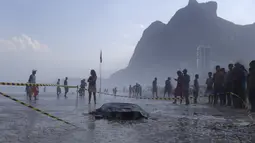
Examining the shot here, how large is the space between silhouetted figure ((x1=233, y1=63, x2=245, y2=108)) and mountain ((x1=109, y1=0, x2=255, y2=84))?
131662 mm

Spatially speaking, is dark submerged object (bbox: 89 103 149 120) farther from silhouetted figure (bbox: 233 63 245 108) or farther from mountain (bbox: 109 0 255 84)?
mountain (bbox: 109 0 255 84)

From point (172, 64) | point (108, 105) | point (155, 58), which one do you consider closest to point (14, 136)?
point (108, 105)

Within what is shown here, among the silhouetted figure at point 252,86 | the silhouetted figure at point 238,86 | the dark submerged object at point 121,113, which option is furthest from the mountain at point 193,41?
the dark submerged object at point 121,113

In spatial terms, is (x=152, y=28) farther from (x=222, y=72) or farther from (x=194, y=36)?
(x=222, y=72)

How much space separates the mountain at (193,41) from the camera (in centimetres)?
14588

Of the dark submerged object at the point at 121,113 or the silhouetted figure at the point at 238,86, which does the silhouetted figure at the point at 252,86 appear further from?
the dark submerged object at the point at 121,113

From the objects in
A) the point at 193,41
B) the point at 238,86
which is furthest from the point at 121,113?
the point at 193,41

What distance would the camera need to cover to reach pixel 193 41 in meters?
150

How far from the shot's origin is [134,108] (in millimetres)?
7781

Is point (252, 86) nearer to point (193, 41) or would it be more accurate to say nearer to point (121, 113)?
point (121, 113)

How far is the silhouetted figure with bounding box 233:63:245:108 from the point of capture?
12.2m

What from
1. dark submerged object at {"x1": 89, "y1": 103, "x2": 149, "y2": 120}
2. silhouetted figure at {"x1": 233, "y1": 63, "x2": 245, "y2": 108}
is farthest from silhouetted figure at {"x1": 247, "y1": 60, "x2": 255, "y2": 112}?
dark submerged object at {"x1": 89, "y1": 103, "x2": 149, "y2": 120}

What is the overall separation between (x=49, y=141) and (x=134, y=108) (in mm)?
3622

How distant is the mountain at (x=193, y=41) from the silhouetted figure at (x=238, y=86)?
432ft
